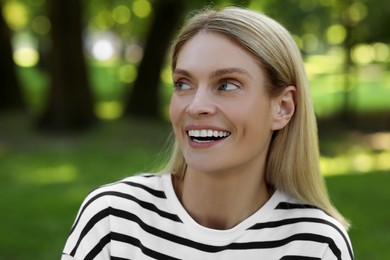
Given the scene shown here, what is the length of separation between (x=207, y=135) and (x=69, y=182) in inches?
295

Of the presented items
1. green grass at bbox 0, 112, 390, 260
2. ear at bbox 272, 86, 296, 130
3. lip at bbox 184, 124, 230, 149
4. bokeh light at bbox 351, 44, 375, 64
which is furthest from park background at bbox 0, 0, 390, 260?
lip at bbox 184, 124, 230, 149

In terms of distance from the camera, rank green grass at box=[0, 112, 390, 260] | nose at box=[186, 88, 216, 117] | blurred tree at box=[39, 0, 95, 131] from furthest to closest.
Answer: blurred tree at box=[39, 0, 95, 131], green grass at box=[0, 112, 390, 260], nose at box=[186, 88, 216, 117]

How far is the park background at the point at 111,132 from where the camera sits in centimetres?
740

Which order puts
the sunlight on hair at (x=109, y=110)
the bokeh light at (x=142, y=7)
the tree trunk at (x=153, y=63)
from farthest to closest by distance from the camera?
the bokeh light at (x=142, y=7), the sunlight on hair at (x=109, y=110), the tree trunk at (x=153, y=63)

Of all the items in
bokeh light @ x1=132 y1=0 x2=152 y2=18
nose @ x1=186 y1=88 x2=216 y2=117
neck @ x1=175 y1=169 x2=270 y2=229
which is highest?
bokeh light @ x1=132 y1=0 x2=152 y2=18

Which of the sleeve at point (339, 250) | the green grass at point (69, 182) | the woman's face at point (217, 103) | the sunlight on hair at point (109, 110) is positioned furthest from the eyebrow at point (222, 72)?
the sunlight on hair at point (109, 110)

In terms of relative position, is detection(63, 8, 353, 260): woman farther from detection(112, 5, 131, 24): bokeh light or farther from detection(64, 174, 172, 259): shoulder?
detection(112, 5, 131, 24): bokeh light

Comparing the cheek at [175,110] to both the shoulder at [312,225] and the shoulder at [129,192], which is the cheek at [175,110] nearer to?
the shoulder at [129,192]

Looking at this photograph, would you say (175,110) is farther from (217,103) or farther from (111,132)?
(111,132)

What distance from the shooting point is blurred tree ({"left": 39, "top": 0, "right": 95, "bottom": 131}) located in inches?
504

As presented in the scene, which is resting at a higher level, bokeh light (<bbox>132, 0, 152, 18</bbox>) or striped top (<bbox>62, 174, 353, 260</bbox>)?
bokeh light (<bbox>132, 0, 152, 18</bbox>)

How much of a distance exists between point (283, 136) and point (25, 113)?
13611 millimetres

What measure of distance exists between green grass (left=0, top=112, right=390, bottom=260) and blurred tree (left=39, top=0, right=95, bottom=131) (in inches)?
14.7

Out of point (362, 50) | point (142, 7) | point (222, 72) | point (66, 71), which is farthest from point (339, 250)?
point (142, 7)
